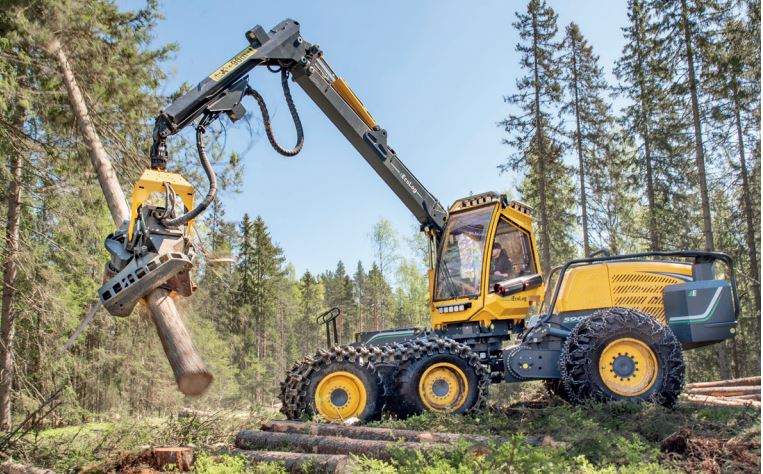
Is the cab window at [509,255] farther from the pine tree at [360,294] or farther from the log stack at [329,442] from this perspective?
the pine tree at [360,294]

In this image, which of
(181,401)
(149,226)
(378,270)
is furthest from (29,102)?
(378,270)

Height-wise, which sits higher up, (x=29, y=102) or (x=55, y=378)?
(x=29, y=102)

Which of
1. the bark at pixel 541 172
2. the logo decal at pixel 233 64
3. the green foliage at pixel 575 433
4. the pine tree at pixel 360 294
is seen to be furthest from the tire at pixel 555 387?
the pine tree at pixel 360 294

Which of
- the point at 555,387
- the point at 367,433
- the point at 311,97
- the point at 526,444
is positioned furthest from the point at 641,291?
the point at 311,97

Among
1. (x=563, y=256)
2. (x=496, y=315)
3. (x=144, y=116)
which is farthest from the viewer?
(x=563, y=256)

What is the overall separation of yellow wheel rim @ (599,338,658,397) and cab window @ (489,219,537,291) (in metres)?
1.72

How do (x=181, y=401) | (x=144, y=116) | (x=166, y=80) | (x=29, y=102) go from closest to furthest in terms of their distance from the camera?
1. (x=29, y=102)
2. (x=144, y=116)
3. (x=166, y=80)
4. (x=181, y=401)

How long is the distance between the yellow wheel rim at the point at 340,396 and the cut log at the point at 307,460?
1443 mm

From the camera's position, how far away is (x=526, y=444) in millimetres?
5008

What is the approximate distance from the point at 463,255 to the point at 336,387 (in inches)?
102

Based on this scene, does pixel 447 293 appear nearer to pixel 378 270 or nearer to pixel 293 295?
pixel 378 270

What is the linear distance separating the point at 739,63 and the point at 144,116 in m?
15.6

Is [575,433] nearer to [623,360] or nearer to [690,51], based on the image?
[623,360]

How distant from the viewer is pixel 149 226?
5219 millimetres
